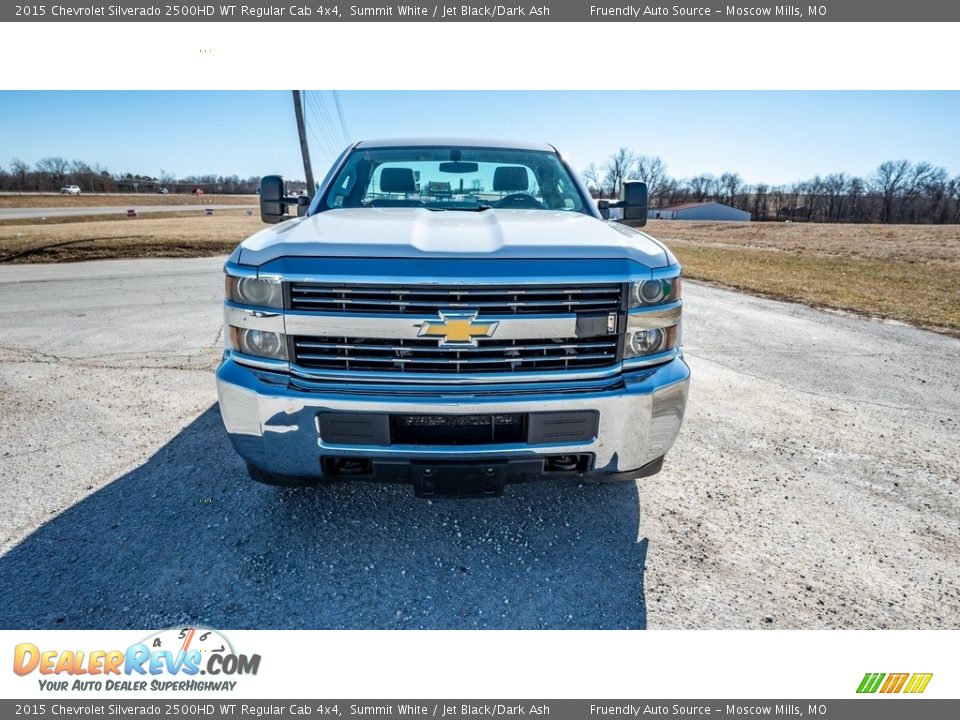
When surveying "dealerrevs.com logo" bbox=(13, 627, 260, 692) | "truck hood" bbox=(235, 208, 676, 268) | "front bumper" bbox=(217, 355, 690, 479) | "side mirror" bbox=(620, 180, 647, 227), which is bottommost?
"dealerrevs.com logo" bbox=(13, 627, 260, 692)

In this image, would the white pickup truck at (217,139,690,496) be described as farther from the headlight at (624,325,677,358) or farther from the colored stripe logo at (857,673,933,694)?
the colored stripe logo at (857,673,933,694)

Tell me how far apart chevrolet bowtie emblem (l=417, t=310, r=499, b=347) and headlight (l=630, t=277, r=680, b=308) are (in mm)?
635

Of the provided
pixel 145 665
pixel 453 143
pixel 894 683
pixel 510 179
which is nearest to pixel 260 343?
pixel 145 665

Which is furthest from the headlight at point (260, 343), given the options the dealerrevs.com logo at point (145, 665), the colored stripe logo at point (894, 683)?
the colored stripe logo at point (894, 683)

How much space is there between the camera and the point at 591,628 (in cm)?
205

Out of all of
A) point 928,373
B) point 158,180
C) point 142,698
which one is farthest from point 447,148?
point 158,180

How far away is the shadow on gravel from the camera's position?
2.08 meters

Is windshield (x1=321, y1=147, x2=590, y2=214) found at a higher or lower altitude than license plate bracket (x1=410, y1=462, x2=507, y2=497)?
higher

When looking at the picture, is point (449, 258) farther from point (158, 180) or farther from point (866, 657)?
point (158, 180)

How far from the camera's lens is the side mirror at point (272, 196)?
12.3 feet

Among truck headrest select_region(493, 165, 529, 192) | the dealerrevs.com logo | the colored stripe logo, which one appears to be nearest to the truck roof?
truck headrest select_region(493, 165, 529, 192)

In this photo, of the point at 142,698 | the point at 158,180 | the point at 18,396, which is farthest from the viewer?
the point at 158,180

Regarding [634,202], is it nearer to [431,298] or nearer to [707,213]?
[431,298]

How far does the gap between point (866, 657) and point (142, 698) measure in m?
2.63
